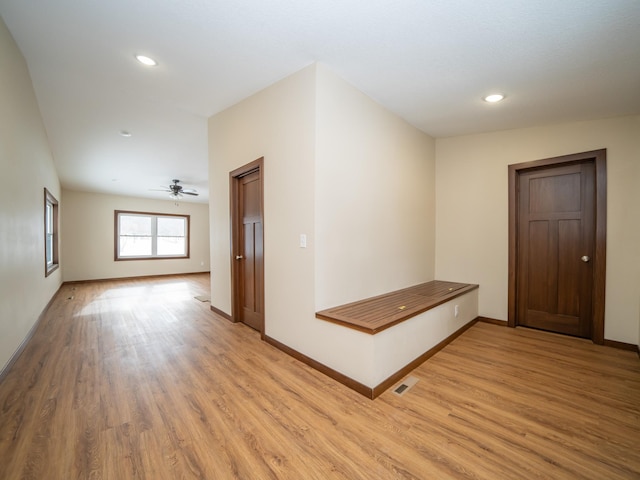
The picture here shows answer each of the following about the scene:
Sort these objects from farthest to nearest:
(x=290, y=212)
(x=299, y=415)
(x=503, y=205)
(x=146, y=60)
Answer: (x=503, y=205), (x=290, y=212), (x=146, y=60), (x=299, y=415)

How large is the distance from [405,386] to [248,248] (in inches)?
92.2

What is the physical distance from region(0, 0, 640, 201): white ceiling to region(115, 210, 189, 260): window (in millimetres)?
5355

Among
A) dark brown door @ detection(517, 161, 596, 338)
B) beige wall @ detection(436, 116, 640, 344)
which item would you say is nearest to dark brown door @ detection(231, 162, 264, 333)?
beige wall @ detection(436, 116, 640, 344)

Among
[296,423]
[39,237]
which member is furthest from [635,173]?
[39,237]

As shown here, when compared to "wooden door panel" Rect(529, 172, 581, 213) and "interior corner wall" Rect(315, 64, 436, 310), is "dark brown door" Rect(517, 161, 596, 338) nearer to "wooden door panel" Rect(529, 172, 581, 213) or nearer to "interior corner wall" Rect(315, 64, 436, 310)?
"wooden door panel" Rect(529, 172, 581, 213)

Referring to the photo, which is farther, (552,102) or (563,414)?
(552,102)

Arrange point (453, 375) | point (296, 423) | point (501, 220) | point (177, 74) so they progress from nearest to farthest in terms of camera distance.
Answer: point (296, 423), point (453, 375), point (177, 74), point (501, 220)

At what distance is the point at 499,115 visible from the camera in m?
3.16

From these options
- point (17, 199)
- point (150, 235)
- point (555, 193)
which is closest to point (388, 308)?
point (555, 193)

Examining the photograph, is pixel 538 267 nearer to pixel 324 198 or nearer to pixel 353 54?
pixel 324 198

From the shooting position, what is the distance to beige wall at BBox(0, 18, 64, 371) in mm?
2178

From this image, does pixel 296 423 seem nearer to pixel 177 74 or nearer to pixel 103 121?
pixel 177 74

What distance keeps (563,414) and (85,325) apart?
523 cm

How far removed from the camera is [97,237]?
25.3 feet
